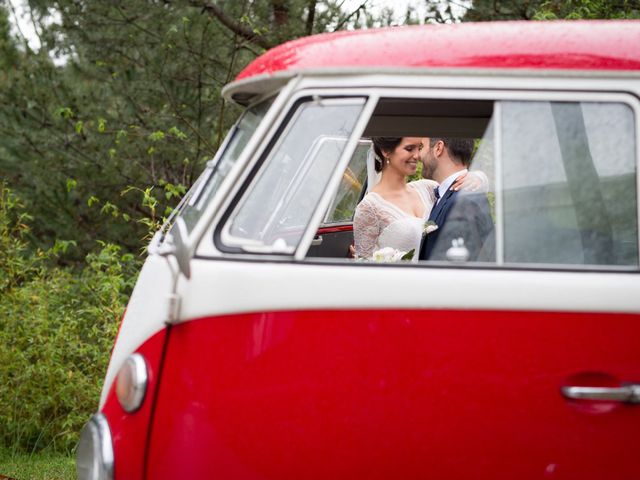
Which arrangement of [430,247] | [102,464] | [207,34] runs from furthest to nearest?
[207,34], [430,247], [102,464]

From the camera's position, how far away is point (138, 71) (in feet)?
39.3

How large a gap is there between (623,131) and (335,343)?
1109mm

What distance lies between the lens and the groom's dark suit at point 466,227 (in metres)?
3.21

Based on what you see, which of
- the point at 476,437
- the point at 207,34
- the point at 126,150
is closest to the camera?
the point at 476,437

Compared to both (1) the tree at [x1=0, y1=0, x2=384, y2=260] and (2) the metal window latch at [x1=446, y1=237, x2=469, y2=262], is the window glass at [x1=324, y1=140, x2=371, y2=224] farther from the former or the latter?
(1) the tree at [x1=0, y1=0, x2=384, y2=260]

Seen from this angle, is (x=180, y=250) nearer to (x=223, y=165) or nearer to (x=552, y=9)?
(x=223, y=165)

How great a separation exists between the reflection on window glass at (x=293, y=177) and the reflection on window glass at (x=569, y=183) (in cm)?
53

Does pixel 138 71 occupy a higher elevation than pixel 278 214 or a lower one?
higher

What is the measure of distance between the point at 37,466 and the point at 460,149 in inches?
148

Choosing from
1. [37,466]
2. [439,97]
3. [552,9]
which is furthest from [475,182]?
[552,9]

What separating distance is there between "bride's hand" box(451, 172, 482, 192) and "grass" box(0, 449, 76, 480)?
11.0ft

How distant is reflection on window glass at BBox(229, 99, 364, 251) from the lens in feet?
10.2

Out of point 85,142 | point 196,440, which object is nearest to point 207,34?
point 85,142

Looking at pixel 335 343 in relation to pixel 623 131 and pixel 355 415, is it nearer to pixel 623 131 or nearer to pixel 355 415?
pixel 355 415
